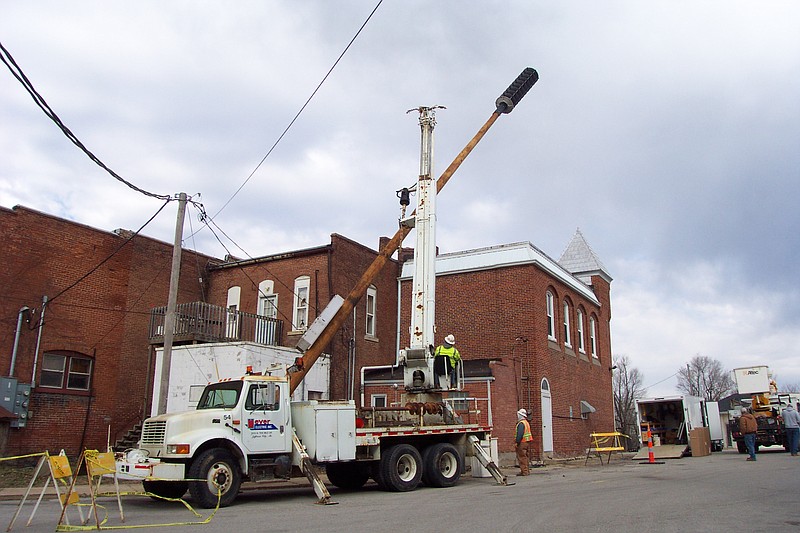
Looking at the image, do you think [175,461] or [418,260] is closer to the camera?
[175,461]

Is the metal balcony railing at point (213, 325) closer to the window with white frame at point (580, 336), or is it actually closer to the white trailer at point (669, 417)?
the window with white frame at point (580, 336)

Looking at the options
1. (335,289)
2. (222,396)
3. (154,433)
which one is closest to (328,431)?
(222,396)

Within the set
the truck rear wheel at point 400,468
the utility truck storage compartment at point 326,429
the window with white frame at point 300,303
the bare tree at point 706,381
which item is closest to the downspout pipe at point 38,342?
the window with white frame at point 300,303

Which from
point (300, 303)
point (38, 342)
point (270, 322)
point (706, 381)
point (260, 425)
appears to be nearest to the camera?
point (260, 425)

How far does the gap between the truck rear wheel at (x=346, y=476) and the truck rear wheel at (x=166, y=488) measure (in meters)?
3.65

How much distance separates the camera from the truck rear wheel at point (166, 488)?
41.4 feet

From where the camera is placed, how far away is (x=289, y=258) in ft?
86.2

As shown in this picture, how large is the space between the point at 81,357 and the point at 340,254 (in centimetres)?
939

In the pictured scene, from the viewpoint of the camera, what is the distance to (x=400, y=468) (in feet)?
48.1

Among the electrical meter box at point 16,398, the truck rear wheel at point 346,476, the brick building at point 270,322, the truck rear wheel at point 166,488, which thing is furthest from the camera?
the brick building at point 270,322

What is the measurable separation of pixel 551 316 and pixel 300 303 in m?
10.1

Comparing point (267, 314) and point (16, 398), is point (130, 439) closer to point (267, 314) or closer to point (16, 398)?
point (16, 398)

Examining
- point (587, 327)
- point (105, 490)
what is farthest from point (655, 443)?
point (105, 490)

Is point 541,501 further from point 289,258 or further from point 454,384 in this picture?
point 289,258
